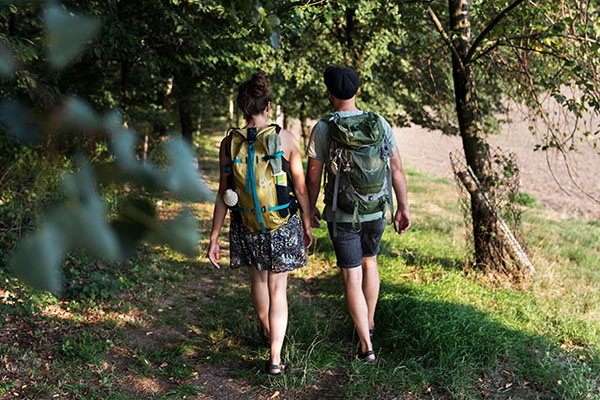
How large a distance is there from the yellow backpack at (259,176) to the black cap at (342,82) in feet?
1.50

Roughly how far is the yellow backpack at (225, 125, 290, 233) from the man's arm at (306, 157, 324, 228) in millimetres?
304

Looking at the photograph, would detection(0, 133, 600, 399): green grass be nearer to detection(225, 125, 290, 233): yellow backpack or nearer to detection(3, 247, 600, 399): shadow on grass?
detection(3, 247, 600, 399): shadow on grass

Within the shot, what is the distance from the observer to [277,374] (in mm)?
3129

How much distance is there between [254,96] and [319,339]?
1.81 meters

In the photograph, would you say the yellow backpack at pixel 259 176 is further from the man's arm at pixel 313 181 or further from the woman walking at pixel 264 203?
the man's arm at pixel 313 181

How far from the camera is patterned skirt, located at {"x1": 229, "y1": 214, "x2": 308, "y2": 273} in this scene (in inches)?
120

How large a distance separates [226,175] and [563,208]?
563 inches

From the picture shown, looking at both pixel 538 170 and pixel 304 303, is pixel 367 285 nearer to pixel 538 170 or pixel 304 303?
pixel 304 303

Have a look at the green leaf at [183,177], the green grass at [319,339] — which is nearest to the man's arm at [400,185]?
the green grass at [319,339]

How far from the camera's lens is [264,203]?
290 cm

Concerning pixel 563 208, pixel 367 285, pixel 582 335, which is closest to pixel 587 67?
pixel 582 335

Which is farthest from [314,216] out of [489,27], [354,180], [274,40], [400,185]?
[489,27]

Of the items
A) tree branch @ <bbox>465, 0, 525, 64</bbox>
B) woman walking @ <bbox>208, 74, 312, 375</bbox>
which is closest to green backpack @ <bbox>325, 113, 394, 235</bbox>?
woman walking @ <bbox>208, 74, 312, 375</bbox>

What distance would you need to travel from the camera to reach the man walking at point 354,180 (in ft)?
9.87
